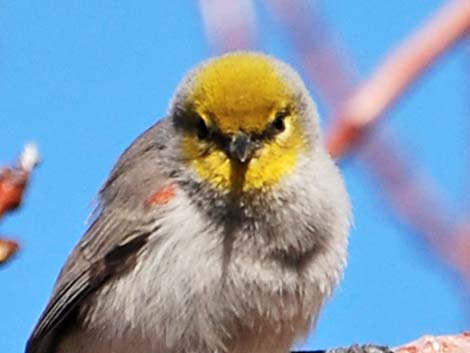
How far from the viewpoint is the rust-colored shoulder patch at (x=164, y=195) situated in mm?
2754

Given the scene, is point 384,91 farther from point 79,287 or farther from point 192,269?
point 79,287

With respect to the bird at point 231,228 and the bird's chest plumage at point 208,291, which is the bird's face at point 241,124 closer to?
the bird at point 231,228

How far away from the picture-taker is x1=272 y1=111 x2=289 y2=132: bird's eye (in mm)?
2648

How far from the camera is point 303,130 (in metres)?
2.74

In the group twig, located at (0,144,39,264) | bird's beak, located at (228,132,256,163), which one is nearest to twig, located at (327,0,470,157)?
twig, located at (0,144,39,264)

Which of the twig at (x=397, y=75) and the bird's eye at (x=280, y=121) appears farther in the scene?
the bird's eye at (x=280, y=121)

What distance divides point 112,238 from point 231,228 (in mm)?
465

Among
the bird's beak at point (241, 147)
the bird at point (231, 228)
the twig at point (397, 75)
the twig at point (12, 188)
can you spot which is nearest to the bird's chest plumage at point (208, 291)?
the bird at point (231, 228)

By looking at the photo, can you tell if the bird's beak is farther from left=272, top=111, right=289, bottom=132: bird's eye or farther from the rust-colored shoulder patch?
the rust-colored shoulder patch

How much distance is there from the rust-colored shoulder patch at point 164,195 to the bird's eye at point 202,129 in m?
0.20

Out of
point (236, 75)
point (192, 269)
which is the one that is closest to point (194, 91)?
point (236, 75)

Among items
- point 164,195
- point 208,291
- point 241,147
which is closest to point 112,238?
point 164,195

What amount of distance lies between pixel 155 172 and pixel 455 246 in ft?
3.75

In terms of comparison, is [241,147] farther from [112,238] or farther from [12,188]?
[12,188]
